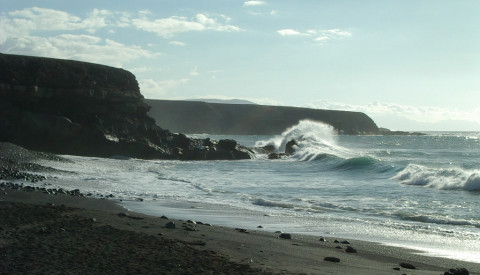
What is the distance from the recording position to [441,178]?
18.7 metres

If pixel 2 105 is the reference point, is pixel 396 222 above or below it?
below

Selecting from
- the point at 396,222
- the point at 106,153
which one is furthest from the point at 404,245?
the point at 106,153

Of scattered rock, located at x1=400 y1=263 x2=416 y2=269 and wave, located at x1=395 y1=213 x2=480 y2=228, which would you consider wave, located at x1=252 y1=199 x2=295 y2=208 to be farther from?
scattered rock, located at x1=400 y1=263 x2=416 y2=269

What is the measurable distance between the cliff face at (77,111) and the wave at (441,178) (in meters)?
17.6

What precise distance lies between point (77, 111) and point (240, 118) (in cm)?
9837

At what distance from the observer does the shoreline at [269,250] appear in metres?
6.29

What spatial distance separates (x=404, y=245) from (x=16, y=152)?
55.6 ft

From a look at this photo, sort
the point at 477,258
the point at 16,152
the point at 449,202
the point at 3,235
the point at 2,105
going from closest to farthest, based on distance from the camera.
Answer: the point at 3,235 → the point at 477,258 → the point at 449,202 → the point at 16,152 → the point at 2,105

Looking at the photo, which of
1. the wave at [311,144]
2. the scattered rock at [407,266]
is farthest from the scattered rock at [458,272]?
the wave at [311,144]

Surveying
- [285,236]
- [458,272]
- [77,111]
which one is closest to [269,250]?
[285,236]

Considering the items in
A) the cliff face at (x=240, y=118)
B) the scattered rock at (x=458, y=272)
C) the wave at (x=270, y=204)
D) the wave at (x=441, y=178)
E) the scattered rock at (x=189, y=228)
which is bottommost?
the wave at (x=270, y=204)

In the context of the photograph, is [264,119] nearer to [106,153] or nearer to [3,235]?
[106,153]

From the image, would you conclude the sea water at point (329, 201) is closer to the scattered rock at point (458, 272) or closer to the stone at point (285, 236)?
the stone at point (285, 236)

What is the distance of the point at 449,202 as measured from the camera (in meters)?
14.0
